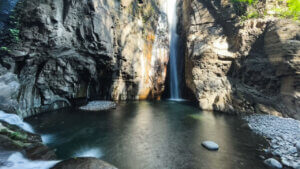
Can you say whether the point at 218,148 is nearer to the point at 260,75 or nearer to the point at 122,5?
the point at 260,75

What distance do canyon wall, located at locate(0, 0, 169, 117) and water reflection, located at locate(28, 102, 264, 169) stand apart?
9.07ft

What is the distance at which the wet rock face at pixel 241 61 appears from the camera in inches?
353

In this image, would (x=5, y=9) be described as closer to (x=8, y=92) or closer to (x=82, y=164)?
(x=8, y=92)

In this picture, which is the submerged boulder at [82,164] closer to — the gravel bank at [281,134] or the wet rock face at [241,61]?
the gravel bank at [281,134]

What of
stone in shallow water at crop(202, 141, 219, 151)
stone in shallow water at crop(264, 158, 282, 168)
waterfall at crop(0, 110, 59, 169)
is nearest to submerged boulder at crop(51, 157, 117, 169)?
waterfall at crop(0, 110, 59, 169)

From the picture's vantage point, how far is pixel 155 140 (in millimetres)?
6035

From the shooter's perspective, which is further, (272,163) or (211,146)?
(211,146)

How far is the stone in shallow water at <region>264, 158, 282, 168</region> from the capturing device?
13.4 feet

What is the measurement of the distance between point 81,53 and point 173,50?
46.7 ft

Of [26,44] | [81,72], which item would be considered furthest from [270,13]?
[26,44]

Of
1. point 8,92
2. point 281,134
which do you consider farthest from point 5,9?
point 281,134

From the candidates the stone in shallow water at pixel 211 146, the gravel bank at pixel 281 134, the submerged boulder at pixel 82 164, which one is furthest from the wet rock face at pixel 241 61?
the submerged boulder at pixel 82 164

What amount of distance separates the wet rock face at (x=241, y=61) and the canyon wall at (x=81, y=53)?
5.86 meters

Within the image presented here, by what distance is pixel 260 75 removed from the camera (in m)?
10.5
